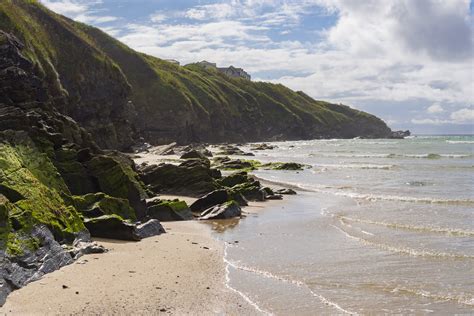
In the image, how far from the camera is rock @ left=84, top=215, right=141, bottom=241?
17188 mm

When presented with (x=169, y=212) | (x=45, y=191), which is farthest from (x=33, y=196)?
(x=169, y=212)

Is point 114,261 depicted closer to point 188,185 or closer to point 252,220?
point 252,220

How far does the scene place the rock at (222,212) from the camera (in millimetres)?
23902

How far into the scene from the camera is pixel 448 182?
4097 cm

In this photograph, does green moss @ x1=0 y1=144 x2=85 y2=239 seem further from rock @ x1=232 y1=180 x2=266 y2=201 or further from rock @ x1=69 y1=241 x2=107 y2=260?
rock @ x1=232 y1=180 x2=266 y2=201

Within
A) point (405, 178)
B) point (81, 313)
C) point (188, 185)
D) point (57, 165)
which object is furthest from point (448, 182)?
point (81, 313)

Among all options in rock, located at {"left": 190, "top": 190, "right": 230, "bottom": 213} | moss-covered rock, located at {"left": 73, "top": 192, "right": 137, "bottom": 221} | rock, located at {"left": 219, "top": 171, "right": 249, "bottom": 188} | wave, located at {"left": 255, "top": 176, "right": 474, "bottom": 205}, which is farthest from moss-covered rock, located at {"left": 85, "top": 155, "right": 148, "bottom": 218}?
wave, located at {"left": 255, "top": 176, "right": 474, "bottom": 205}

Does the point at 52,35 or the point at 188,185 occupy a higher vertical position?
the point at 52,35

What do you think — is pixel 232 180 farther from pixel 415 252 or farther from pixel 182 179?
pixel 415 252

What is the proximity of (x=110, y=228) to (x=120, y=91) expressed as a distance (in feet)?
224

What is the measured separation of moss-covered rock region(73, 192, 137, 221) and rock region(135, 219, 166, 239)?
5.34 feet

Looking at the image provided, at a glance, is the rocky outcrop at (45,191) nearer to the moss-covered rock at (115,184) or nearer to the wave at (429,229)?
the moss-covered rock at (115,184)

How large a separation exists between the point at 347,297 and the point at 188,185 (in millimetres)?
20410

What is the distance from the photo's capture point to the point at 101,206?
19.0 m
